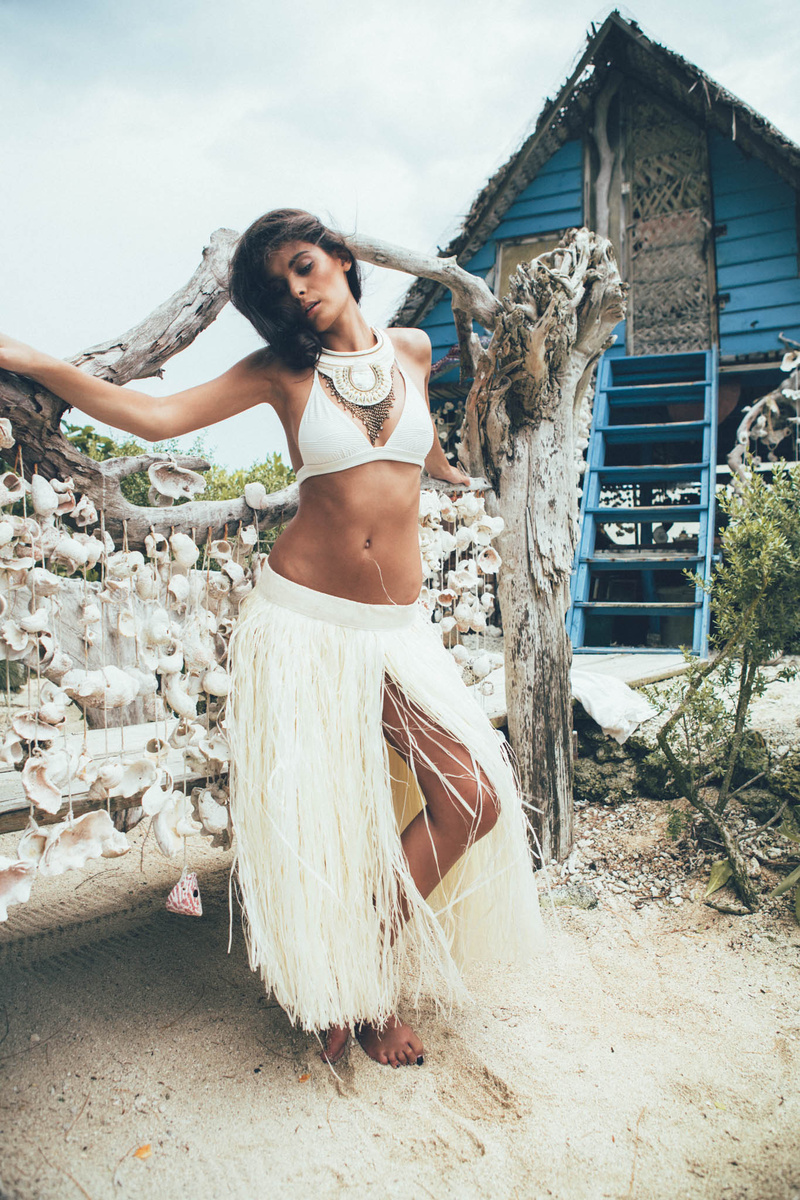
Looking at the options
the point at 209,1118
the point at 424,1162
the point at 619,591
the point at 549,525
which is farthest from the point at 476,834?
the point at 619,591

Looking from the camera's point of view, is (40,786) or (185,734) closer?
(40,786)

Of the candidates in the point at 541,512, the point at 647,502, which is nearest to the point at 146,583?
the point at 541,512

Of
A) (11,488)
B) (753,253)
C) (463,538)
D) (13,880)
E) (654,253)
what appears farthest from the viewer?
(654,253)

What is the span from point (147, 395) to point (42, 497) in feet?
1.01

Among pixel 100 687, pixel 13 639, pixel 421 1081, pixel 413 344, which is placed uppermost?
pixel 413 344

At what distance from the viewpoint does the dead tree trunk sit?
2.71 meters

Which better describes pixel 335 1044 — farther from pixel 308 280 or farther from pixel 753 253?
pixel 753 253

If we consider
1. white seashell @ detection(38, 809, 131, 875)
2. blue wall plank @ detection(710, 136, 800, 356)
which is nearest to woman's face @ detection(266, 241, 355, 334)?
white seashell @ detection(38, 809, 131, 875)

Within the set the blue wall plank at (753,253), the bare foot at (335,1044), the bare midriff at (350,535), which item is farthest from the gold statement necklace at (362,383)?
the blue wall plank at (753,253)

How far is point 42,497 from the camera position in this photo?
153 centimetres

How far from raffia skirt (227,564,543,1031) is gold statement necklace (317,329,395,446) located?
430 mm

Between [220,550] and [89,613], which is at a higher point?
[220,550]

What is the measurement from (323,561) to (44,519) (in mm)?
602

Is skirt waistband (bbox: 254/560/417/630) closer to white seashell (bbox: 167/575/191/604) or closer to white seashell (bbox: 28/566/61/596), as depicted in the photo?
white seashell (bbox: 167/575/191/604)
